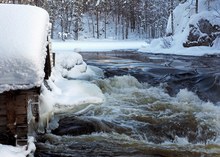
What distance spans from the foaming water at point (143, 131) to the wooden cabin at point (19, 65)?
168 centimetres

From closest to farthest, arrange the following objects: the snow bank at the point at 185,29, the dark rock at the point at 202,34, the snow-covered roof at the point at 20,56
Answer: the snow-covered roof at the point at 20,56 → the snow bank at the point at 185,29 → the dark rock at the point at 202,34

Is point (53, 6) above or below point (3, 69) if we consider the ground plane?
above

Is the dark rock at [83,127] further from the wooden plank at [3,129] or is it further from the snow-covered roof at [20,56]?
the snow-covered roof at [20,56]

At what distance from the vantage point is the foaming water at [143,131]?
6723 mm

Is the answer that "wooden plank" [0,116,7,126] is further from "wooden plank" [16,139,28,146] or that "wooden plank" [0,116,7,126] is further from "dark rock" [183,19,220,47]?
"dark rock" [183,19,220,47]

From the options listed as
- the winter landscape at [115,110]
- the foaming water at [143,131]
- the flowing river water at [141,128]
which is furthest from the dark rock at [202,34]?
the foaming water at [143,131]

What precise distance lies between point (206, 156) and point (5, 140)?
3.71m

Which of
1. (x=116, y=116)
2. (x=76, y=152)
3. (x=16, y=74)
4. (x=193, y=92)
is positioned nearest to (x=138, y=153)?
(x=76, y=152)

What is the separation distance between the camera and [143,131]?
7848 millimetres

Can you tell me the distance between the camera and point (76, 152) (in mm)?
6605

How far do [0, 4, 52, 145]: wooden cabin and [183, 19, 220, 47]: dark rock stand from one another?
86.3 ft

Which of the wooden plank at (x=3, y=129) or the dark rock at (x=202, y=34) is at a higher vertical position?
the dark rock at (x=202, y=34)

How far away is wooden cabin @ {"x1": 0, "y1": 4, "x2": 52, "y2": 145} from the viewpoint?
4.50 m

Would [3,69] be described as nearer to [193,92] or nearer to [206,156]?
[206,156]
